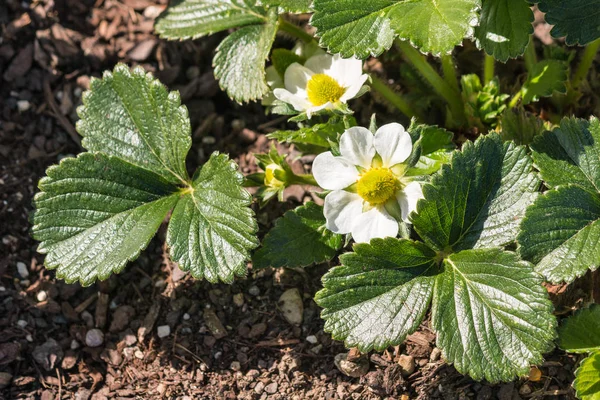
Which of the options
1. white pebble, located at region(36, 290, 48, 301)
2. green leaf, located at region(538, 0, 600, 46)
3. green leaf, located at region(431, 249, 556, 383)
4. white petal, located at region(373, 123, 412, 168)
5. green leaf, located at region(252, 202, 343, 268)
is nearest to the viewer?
green leaf, located at region(431, 249, 556, 383)

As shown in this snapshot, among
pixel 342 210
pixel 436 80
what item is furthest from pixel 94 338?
pixel 436 80

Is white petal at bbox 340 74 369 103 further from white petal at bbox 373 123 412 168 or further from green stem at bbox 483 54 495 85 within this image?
green stem at bbox 483 54 495 85

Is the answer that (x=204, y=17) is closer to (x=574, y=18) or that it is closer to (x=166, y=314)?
(x=166, y=314)

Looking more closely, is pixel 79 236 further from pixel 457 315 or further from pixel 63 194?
pixel 457 315

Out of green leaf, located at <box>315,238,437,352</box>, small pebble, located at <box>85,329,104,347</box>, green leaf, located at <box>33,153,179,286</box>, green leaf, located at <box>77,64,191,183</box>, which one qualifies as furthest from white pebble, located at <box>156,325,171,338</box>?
green leaf, located at <box>315,238,437,352</box>

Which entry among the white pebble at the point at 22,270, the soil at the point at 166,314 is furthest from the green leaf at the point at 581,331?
the white pebble at the point at 22,270

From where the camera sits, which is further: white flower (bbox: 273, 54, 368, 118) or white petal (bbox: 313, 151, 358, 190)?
white flower (bbox: 273, 54, 368, 118)

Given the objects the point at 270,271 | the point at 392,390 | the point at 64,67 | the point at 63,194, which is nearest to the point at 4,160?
the point at 64,67
